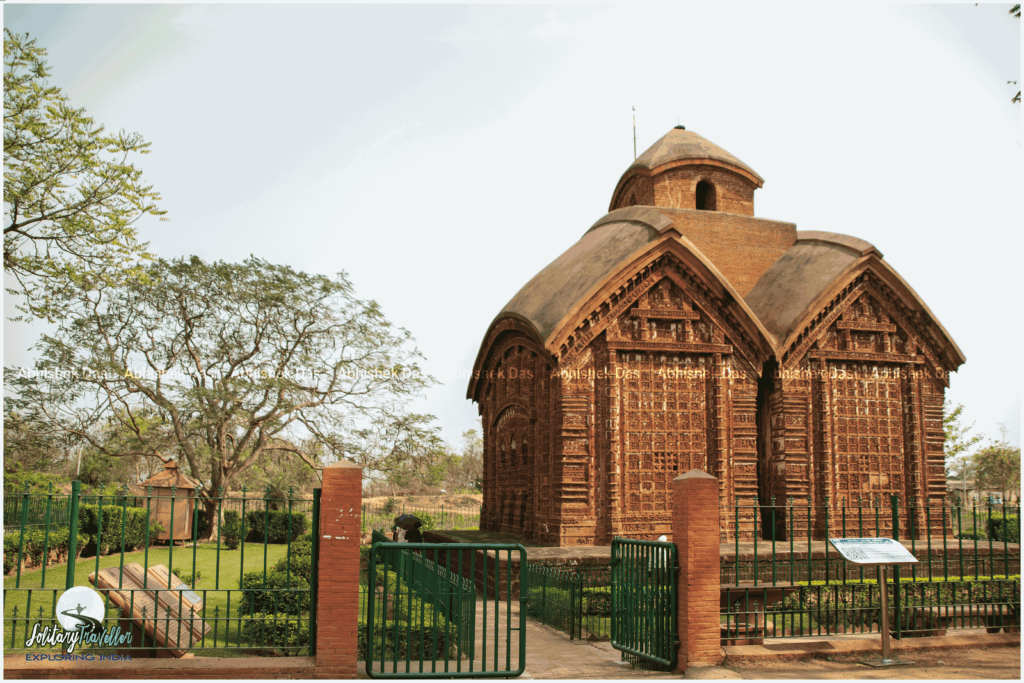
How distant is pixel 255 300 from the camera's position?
2197 centimetres

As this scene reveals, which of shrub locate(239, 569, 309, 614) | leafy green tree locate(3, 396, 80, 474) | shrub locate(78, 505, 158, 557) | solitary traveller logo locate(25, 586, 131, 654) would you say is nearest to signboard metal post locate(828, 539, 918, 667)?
shrub locate(239, 569, 309, 614)

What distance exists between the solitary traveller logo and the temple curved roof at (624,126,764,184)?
15.7 meters

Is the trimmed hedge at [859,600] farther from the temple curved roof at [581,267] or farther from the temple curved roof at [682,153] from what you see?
the temple curved roof at [682,153]

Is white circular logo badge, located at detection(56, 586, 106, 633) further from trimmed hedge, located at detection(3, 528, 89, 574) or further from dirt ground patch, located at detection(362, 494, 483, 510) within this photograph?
dirt ground patch, located at detection(362, 494, 483, 510)

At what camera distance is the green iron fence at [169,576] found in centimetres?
588

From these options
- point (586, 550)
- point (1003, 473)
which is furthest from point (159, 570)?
point (1003, 473)

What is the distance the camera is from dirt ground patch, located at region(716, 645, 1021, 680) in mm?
6586

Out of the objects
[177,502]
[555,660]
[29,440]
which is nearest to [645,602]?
[555,660]

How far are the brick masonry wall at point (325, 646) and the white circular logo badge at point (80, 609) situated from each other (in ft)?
1.33

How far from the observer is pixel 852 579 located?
36.7ft

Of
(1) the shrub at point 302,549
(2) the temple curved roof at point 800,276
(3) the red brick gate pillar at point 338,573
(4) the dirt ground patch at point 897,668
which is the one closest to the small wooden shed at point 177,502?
(1) the shrub at point 302,549

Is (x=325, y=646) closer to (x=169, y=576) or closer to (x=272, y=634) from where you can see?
(x=169, y=576)

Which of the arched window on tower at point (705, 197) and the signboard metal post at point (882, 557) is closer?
the signboard metal post at point (882, 557)

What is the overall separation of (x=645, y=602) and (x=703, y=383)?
25.6ft
